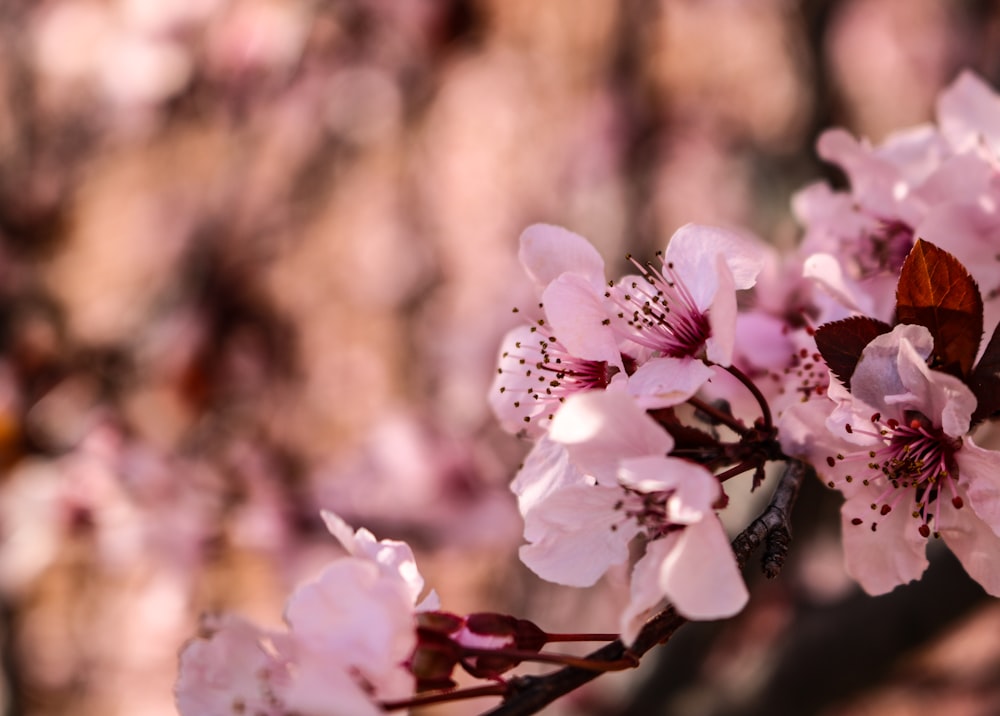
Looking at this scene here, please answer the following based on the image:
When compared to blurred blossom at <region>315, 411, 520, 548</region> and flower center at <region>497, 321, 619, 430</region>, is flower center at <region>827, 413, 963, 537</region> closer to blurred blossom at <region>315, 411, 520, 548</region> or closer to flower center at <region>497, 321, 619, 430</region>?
flower center at <region>497, 321, 619, 430</region>

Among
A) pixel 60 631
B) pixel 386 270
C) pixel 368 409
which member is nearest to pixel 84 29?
pixel 386 270

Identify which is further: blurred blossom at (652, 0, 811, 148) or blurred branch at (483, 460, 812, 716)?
blurred blossom at (652, 0, 811, 148)

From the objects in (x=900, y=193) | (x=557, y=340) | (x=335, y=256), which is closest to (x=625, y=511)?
(x=557, y=340)

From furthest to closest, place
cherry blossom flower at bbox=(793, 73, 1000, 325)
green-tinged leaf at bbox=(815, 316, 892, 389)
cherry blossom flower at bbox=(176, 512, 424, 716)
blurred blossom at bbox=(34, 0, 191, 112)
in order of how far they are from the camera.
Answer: blurred blossom at bbox=(34, 0, 191, 112), cherry blossom flower at bbox=(793, 73, 1000, 325), green-tinged leaf at bbox=(815, 316, 892, 389), cherry blossom flower at bbox=(176, 512, 424, 716)

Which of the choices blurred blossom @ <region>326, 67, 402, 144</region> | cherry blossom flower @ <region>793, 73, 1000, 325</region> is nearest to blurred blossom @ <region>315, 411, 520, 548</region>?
cherry blossom flower @ <region>793, 73, 1000, 325</region>

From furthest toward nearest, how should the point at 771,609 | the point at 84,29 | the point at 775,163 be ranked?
the point at 84,29 < the point at 771,609 < the point at 775,163

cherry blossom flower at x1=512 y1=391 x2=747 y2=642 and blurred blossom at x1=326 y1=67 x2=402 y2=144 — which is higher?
cherry blossom flower at x1=512 y1=391 x2=747 y2=642

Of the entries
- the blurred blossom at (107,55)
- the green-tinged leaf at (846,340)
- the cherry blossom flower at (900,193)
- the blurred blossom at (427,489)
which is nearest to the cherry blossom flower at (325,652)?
the green-tinged leaf at (846,340)

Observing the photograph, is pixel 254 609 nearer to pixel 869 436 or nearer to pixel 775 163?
pixel 775 163
